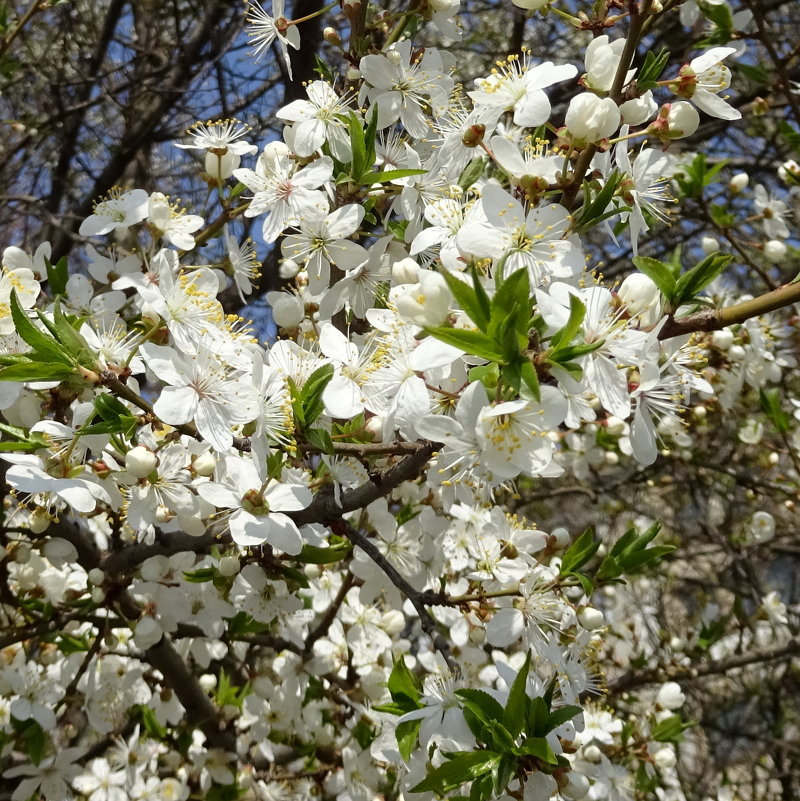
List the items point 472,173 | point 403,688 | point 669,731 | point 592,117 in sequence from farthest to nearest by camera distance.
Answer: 1. point 669,731
2. point 472,173
3. point 403,688
4. point 592,117

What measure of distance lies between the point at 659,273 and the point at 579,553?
2.33 feet

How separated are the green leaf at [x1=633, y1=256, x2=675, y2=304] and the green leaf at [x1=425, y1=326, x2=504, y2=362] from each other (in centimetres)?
33

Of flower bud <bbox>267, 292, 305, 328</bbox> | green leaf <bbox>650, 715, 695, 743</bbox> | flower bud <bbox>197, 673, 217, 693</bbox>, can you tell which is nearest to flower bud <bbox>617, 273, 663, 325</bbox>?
flower bud <bbox>267, 292, 305, 328</bbox>

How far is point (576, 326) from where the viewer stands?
1107 mm

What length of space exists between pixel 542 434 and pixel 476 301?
0.26 m

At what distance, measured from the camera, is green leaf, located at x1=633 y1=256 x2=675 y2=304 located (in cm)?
125

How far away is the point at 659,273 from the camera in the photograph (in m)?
1.27

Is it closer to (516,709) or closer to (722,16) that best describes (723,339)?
(722,16)

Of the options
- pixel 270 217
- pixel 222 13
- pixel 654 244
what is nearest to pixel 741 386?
pixel 654 244

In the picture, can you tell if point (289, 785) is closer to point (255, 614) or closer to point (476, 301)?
point (255, 614)

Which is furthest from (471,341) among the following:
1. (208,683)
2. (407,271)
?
(208,683)

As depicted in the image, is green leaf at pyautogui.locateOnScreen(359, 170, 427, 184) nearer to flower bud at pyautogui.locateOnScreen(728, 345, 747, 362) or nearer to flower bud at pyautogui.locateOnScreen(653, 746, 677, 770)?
flower bud at pyautogui.locateOnScreen(728, 345, 747, 362)

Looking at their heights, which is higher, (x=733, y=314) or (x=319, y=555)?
(x=733, y=314)

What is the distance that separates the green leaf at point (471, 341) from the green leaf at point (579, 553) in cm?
71
